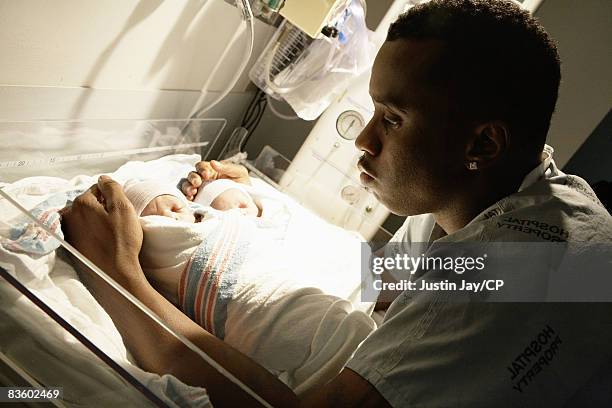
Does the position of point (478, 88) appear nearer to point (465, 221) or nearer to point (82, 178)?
point (465, 221)

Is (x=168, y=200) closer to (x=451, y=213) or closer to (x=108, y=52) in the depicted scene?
(x=108, y=52)

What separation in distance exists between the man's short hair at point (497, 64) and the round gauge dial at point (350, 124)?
0.94 meters

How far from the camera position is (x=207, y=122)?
1.79m

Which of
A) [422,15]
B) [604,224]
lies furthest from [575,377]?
[422,15]

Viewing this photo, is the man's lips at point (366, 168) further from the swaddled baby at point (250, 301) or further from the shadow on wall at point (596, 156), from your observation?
the shadow on wall at point (596, 156)

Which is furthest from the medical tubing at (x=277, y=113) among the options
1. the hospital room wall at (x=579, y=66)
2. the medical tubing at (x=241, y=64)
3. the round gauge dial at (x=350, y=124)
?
the hospital room wall at (x=579, y=66)

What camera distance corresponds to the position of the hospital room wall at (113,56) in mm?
990

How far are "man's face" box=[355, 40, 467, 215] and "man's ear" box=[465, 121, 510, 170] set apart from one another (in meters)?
0.02

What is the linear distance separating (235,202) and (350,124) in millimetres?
705

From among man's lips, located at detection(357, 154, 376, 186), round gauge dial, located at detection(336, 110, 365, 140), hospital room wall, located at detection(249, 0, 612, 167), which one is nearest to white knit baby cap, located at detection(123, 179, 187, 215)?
man's lips, located at detection(357, 154, 376, 186)

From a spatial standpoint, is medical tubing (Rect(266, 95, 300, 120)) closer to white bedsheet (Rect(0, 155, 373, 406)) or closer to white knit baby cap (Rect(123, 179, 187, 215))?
white knit baby cap (Rect(123, 179, 187, 215))

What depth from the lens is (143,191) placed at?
3.97 ft

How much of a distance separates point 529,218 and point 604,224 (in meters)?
0.15

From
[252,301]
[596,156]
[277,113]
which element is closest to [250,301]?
[252,301]
